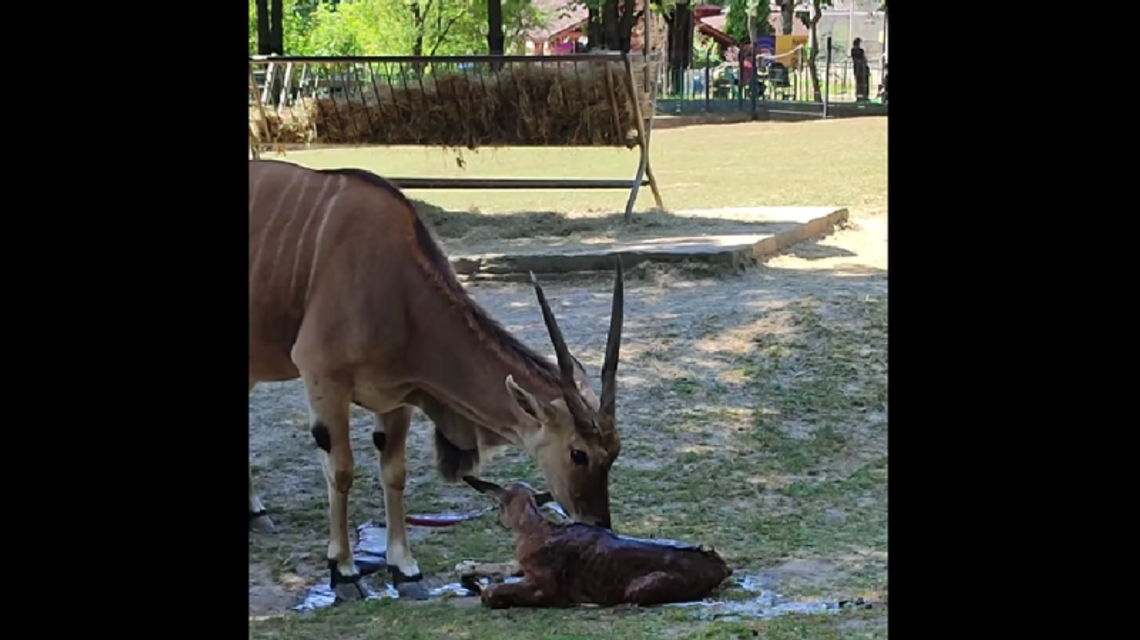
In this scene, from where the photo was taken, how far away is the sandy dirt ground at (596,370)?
486 centimetres

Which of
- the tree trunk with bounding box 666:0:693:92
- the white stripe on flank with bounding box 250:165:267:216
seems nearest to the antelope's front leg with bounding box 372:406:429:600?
the white stripe on flank with bounding box 250:165:267:216

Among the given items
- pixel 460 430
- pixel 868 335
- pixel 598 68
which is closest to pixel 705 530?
pixel 460 430

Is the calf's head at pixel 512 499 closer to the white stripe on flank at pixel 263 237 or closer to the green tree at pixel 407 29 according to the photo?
the white stripe on flank at pixel 263 237

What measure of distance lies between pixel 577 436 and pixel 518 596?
1.49 ft

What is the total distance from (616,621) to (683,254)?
19.2ft

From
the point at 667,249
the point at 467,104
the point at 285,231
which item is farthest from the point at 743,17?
the point at 285,231

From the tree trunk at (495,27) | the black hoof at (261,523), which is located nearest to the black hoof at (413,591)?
the black hoof at (261,523)

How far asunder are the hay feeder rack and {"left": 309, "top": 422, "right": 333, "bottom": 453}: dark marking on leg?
723cm

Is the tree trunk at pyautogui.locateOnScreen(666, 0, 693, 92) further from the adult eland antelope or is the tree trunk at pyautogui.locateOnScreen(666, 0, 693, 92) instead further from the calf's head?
the calf's head

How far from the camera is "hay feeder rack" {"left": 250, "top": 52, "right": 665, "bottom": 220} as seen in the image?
11.4 meters

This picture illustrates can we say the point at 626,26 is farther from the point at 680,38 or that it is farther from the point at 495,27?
the point at 680,38

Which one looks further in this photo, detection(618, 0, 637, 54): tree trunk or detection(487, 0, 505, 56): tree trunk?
detection(618, 0, 637, 54): tree trunk

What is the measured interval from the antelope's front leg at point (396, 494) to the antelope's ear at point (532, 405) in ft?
2.13
